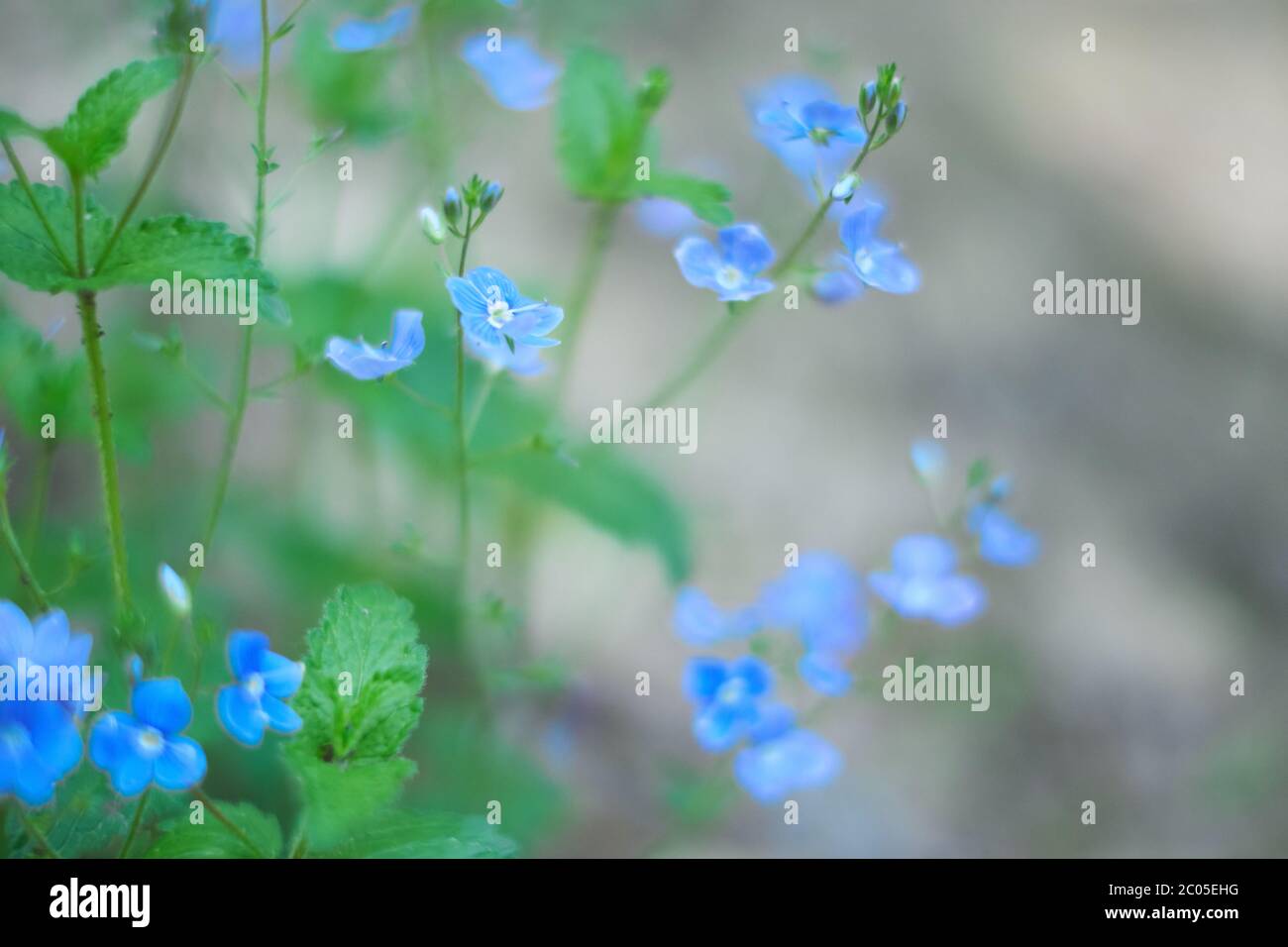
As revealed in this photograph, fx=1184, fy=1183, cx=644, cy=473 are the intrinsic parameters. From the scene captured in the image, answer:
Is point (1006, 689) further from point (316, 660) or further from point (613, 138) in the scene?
point (316, 660)

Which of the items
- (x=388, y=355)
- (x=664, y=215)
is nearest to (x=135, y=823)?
(x=388, y=355)

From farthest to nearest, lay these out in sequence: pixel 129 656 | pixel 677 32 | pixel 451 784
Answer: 1. pixel 677 32
2. pixel 451 784
3. pixel 129 656
